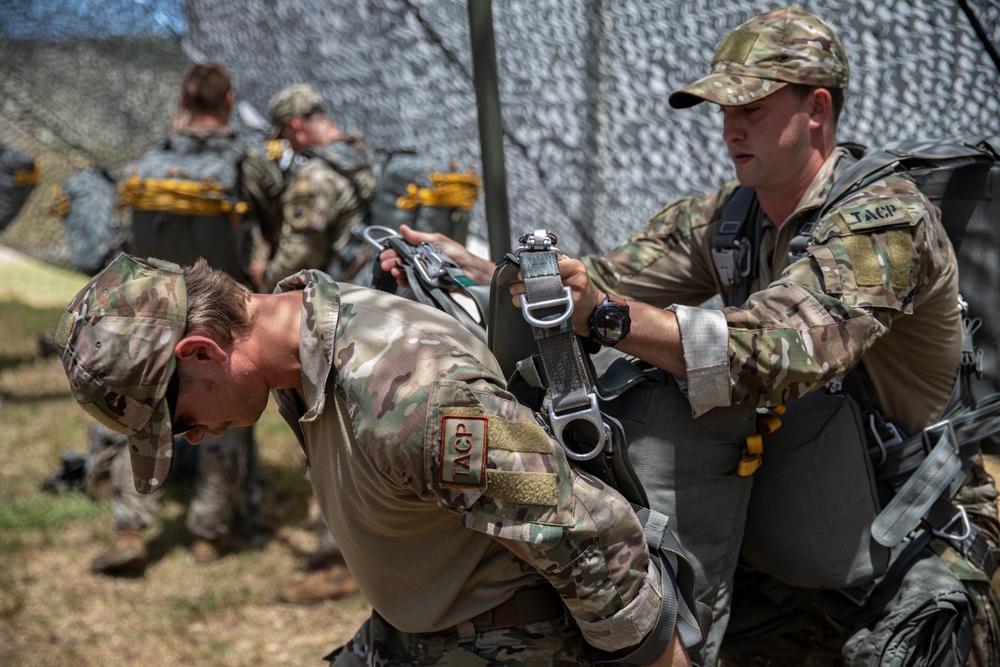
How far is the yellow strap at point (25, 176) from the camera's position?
695cm

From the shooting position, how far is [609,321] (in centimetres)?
197

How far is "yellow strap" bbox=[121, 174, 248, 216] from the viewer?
4.73 metres

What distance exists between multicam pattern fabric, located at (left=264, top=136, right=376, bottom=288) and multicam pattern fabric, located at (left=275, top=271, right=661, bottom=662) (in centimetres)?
270

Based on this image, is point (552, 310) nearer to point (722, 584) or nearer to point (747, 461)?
point (747, 461)

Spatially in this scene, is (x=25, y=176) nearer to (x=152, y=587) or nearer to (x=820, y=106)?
(x=152, y=587)

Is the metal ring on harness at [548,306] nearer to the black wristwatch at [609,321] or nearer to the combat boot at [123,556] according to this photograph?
the black wristwatch at [609,321]

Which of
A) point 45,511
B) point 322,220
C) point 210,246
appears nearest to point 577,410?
point 322,220

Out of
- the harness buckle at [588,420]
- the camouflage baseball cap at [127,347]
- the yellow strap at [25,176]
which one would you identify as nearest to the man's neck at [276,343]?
the camouflage baseball cap at [127,347]

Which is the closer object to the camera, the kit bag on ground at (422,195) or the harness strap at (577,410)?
the harness strap at (577,410)

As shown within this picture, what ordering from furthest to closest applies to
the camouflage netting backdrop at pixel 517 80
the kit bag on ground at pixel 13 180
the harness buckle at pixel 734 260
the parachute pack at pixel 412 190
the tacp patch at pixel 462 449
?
the kit bag on ground at pixel 13 180, the parachute pack at pixel 412 190, the camouflage netting backdrop at pixel 517 80, the harness buckle at pixel 734 260, the tacp patch at pixel 462 449

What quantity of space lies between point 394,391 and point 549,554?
40cm

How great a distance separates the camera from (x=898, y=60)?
3777 millimetres

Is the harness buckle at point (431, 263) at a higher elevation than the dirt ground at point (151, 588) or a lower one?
higher

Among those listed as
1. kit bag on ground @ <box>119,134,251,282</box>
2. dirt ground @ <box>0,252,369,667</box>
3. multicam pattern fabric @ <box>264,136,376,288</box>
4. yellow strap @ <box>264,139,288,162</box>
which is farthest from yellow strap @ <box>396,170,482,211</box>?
dirt ground @ <box>0,252,369,667</box>
